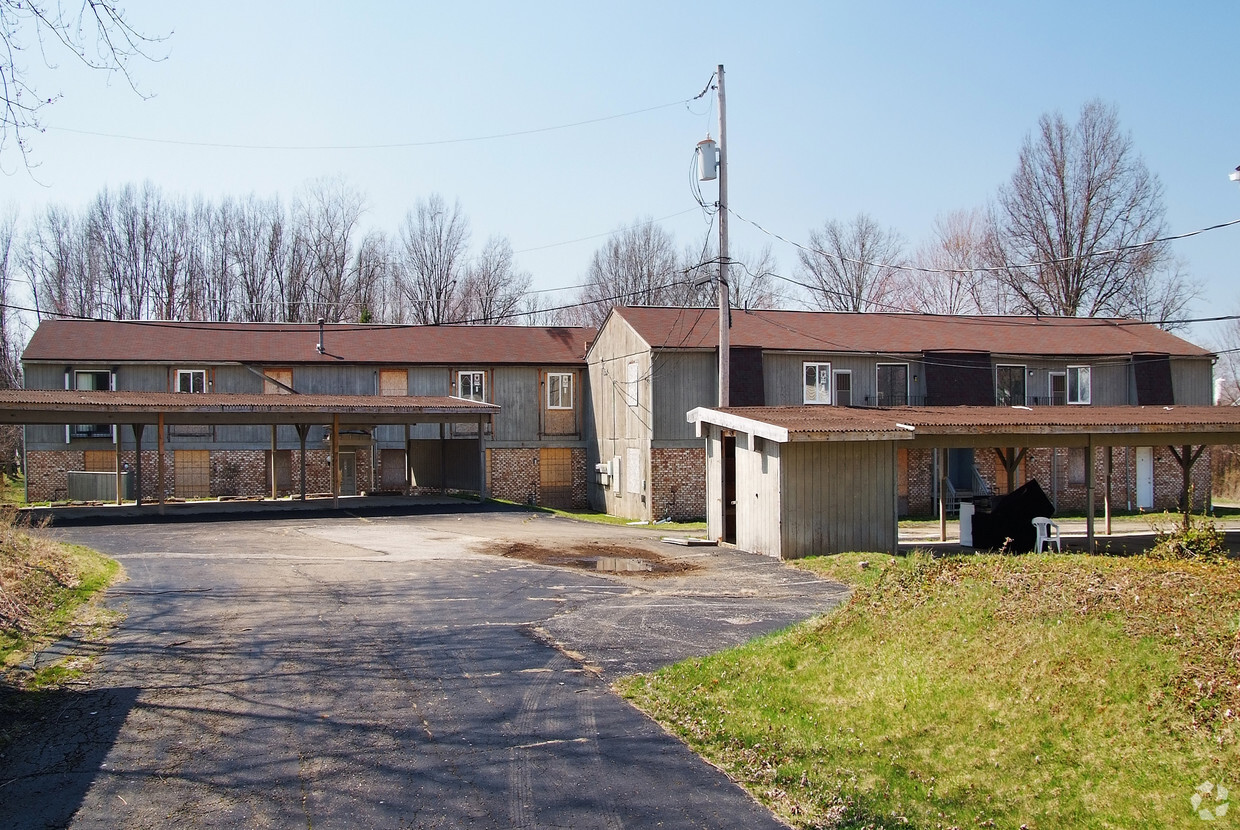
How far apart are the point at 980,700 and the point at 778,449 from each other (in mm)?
11540

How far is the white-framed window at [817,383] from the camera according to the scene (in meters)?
32.5

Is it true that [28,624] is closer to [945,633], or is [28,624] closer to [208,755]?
[208,755]

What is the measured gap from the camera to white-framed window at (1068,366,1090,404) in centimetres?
3519

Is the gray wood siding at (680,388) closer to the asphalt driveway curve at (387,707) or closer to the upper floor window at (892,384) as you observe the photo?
the upper floor window at (892,384)

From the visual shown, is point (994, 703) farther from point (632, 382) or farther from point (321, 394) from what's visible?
point (321, 394)

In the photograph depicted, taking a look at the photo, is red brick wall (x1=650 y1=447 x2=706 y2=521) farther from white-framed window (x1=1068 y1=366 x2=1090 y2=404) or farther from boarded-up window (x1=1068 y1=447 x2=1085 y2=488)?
white-framed window (x1=1068 y1=366 x2=1090 y2=404)

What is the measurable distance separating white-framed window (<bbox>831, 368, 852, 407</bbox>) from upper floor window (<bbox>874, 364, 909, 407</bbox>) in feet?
3.23

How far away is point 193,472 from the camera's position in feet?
117

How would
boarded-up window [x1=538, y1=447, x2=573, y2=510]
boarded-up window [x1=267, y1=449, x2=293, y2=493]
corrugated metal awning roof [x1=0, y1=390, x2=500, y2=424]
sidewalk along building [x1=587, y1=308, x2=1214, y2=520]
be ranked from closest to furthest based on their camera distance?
corrugated metal awning roof [x1=0, y1=390, x2=500, y2=424]
sidewalk along building [x1=587, y1=308, x2=1214, y2=520]
boarded-up window [x1=267, y1=449, x2=293, y2=493]
boarded-up window [x1=538, y1=447, x2=573, y2=510]

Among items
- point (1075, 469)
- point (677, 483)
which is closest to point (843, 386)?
point (677, 483)

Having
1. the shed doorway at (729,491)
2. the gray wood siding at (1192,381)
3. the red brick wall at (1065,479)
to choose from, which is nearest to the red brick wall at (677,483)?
the red brick wall at (1065,479)

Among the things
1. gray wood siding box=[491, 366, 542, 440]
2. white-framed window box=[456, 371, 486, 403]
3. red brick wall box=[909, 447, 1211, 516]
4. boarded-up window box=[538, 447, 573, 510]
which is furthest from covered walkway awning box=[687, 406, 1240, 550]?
white-framed window box=[456, 371, 486, 403]

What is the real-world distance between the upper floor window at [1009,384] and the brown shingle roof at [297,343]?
15.3m

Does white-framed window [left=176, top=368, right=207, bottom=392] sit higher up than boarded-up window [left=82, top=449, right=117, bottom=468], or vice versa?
white-framed window [left=176, top=368, right=207, bottom=392]
